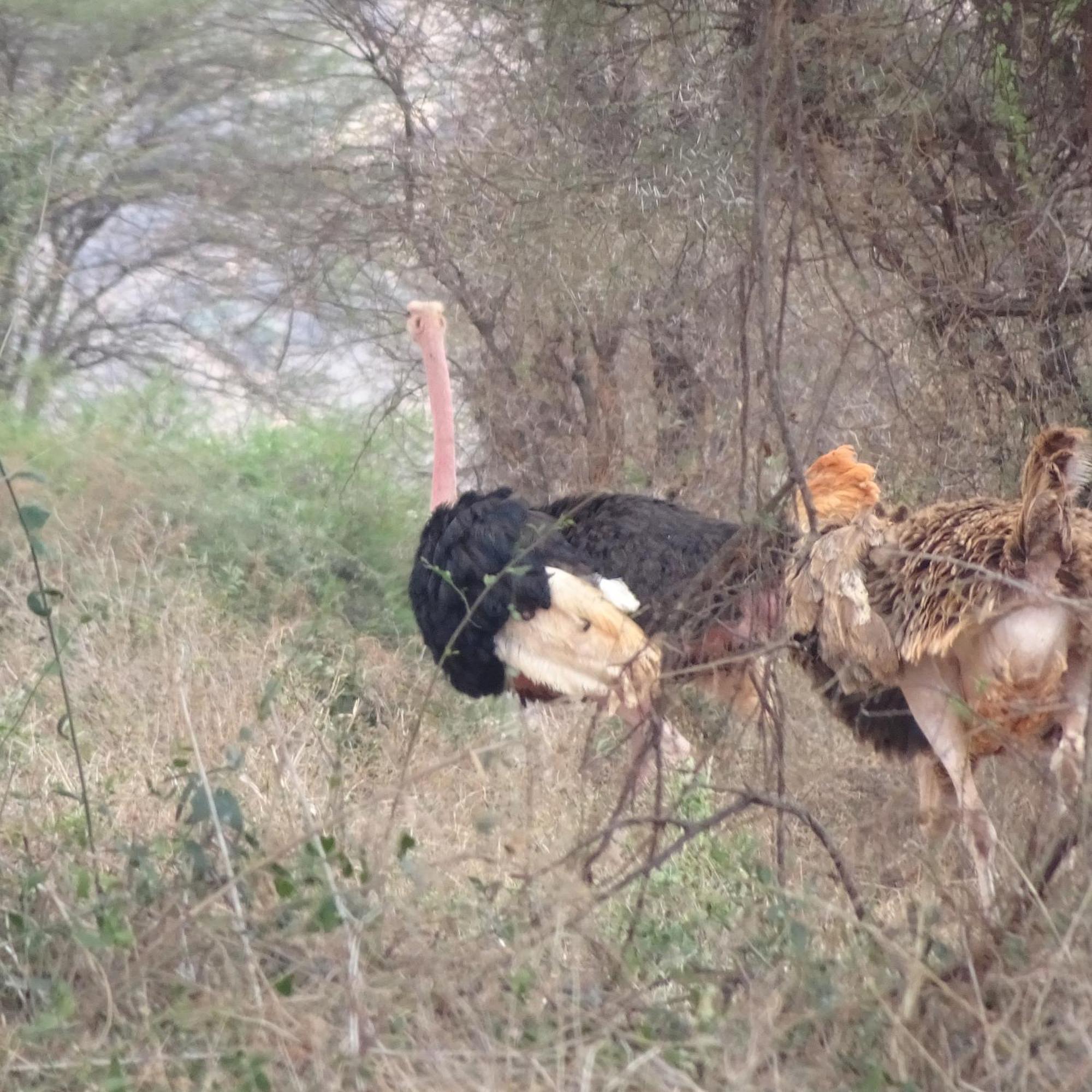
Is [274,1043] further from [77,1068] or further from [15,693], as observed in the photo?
[15,693]

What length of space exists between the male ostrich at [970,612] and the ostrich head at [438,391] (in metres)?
2.36

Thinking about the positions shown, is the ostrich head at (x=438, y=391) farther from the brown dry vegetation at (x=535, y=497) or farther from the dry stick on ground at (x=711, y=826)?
the dry stick on ground at (x=711, y=826)

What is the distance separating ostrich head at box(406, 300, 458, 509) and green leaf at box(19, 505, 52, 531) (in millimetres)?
3145

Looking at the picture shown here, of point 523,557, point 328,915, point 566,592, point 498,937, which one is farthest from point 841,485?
point 328,915

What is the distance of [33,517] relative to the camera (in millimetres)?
2939

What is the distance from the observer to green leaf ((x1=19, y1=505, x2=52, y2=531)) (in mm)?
2918

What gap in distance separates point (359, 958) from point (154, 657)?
114 inches

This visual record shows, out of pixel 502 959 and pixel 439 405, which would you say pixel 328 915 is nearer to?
pixel 502 959

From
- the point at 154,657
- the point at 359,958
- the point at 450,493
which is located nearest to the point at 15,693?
the point at 154,657

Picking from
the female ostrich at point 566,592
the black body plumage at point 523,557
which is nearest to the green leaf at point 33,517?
the female ostrich at point 566,592

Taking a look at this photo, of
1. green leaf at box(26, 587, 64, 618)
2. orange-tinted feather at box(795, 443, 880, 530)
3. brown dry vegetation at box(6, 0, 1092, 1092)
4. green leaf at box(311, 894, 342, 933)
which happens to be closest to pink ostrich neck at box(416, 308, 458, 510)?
brown dry vegetation at box(6, 0, 1092, 1092)

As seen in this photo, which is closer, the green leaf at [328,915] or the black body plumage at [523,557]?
the green leaf at [328,915]

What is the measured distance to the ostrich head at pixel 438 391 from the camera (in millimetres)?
6305

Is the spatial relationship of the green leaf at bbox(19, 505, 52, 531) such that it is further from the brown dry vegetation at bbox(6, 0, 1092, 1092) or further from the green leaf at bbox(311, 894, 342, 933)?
the green leaf at bbox(311, 894, 342, 933)
